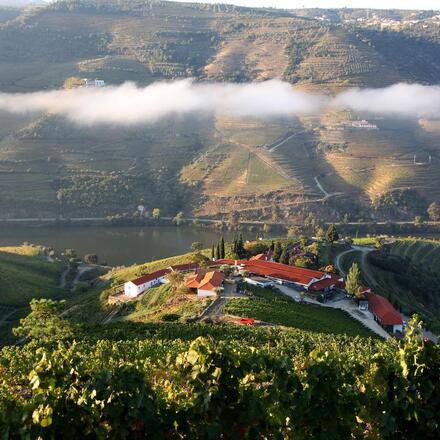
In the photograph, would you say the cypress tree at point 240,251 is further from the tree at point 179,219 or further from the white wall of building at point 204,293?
the tree at point 179,219

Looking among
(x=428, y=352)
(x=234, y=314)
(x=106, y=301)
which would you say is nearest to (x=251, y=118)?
(x=106, y=301)

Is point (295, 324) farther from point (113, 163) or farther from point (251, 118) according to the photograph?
point (251, 118)

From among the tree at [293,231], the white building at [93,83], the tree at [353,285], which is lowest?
the tree at [293,231]

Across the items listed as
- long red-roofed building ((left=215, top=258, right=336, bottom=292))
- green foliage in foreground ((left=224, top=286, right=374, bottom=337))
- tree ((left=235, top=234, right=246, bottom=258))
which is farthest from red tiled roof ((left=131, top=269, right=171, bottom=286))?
green foliage in foreground ((left=224, top=286, right=374, bottom=337))

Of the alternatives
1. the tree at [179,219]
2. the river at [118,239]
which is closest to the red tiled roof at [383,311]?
the river at [118,239]

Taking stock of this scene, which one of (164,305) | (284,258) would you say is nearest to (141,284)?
(164,305)
